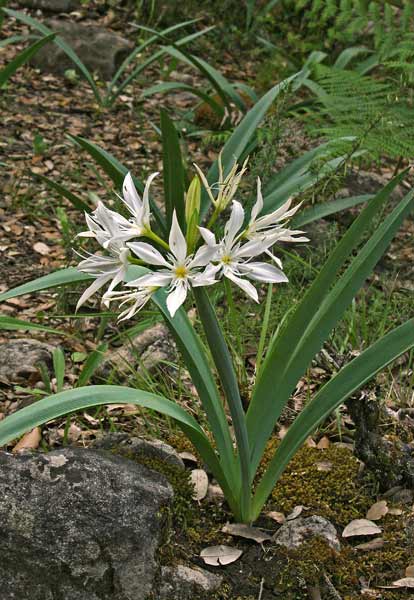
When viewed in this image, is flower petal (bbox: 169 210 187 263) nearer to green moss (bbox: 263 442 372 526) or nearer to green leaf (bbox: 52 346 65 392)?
green moss (bbox: 263 442 372 526)

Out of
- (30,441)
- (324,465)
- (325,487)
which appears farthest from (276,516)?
(30,441)

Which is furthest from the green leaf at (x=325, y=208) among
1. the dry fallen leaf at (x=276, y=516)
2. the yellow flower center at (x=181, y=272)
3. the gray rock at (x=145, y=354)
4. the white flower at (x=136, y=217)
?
the yellow flower center at (x=181, y=272)

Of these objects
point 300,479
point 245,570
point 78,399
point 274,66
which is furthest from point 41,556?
point 274,66

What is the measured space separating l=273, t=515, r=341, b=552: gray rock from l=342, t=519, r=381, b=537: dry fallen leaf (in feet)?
0.16

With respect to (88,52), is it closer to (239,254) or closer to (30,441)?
(30,441)

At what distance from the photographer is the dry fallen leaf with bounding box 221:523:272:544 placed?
2.07m

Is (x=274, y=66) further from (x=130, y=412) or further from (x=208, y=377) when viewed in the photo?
(x=208, y=377)

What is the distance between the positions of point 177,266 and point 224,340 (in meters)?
0.37

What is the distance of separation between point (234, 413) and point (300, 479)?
1.85ft

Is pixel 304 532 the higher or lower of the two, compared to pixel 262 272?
lower

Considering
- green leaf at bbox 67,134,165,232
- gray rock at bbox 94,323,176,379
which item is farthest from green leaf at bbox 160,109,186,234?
gray rock at bbox 94,323,176,379

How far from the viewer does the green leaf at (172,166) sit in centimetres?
→ 270

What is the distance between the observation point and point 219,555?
203 centimetres

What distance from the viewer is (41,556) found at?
1.79m
